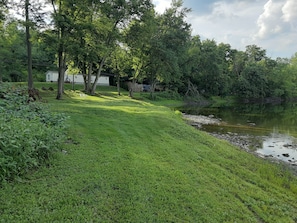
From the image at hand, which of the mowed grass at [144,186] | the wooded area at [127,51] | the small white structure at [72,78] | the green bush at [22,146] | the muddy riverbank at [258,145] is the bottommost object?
the muddy riverbank at [258,145]

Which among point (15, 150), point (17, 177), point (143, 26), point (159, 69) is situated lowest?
point (17, 177)

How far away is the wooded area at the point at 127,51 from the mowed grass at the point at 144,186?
51.0 ft

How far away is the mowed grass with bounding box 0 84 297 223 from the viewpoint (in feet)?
15.7

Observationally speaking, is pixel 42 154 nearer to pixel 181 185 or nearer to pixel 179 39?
pixel 181 185

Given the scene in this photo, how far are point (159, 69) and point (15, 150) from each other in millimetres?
41974

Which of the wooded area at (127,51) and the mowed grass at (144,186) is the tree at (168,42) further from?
the mowed grass at (144,186)

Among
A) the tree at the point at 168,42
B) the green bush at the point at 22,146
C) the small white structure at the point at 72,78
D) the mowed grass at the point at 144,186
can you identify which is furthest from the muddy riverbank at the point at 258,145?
the small white structure at the point at 72,78

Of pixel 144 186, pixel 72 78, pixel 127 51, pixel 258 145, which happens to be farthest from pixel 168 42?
pixel 144 186

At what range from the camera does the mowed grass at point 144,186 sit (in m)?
4.78

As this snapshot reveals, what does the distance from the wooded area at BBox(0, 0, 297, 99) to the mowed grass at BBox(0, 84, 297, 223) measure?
15558mm

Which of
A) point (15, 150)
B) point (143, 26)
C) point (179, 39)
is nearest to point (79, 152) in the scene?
point (15, 150)

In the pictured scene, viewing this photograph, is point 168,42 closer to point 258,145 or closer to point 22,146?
point 258,145

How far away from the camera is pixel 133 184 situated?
6.07 metres

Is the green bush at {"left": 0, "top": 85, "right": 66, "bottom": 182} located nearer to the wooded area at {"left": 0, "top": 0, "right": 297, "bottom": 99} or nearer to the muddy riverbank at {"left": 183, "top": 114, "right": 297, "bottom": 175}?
the muddy riverbank at {"left": 183, "top": 114, "right": 297, "bottom": 175}
